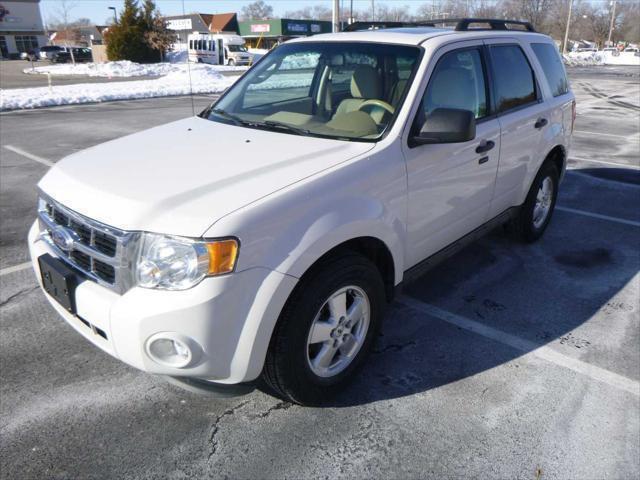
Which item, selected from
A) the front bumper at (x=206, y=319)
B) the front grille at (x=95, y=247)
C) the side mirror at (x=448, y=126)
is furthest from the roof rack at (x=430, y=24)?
the front bumper at (x=206, y=319)

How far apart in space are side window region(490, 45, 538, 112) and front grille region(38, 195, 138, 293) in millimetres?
2908

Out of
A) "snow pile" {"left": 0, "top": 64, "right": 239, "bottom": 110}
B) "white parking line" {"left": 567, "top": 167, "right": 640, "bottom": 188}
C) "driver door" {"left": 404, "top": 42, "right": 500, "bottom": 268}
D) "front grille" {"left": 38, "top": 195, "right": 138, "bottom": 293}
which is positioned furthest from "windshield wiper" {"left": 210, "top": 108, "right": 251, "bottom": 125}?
"snow pile" {"left": 0, "top": 64, "right": 239, "bottom": 110}

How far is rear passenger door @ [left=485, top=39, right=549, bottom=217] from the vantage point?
3.98m

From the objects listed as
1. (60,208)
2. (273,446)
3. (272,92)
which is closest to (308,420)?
(273,446)

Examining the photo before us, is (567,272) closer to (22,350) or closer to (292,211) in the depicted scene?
(292,211)

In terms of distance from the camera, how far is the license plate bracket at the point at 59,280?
246 centimetres

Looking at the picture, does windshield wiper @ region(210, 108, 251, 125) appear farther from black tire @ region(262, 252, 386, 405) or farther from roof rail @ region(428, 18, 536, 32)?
roof rail @ region(428, 18, 536, 32)

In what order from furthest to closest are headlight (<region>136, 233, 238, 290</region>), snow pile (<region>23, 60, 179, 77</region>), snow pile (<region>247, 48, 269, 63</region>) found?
snow pile (<region>23, 60, 179, 77</region>)
snow pile (<region>247, 48, 269, 63</region>)
headlight (<region>136, 233, 238, 290</region>)

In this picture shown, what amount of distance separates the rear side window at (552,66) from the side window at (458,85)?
1250 millimetres

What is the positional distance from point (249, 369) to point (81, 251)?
96 cm

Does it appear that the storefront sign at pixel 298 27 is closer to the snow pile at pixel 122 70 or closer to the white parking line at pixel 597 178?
the snow pile at pixel 122 70

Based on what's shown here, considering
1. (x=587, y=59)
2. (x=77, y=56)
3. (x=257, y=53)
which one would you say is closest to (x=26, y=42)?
(x=77, y=56)

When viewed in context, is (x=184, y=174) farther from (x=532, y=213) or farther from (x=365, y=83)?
(x=532, y=213)

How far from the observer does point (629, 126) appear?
1284 cm
